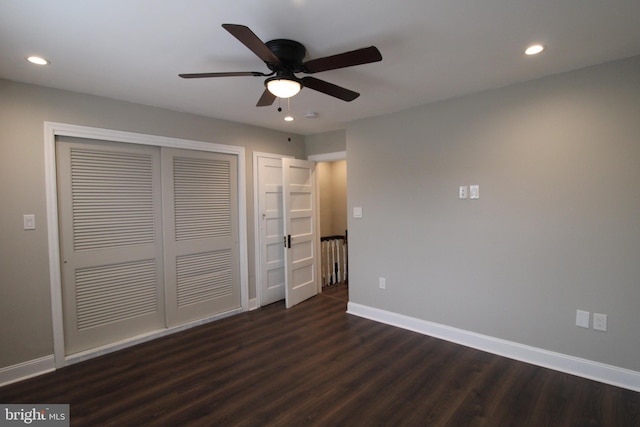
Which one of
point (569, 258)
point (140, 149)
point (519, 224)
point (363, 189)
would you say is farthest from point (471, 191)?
point (140, 149)

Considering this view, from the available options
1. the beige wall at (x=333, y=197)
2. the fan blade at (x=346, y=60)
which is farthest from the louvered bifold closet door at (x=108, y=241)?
the beige wall at (x=333, y=197)

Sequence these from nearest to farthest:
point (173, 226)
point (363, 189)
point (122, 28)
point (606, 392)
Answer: point (122, 28) → point (606, 392) → point (173, 226) → point (363, 189)

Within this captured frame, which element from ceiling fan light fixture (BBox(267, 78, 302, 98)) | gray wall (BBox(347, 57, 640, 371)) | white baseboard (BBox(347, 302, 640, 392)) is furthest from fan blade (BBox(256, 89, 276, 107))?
white baseboard (BBox(347, 302, 640, 392))

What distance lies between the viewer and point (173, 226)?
347 cm

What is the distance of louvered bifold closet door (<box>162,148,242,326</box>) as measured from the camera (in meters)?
3.46

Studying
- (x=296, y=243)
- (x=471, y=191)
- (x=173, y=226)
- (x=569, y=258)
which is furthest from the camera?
(x=296, y=243)

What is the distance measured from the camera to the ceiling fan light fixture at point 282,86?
1931 millimetres

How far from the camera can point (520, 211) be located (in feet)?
9.11

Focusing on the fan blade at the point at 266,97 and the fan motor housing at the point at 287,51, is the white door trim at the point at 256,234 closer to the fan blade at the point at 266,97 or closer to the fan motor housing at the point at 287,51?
the fan blade at the point at 266,97

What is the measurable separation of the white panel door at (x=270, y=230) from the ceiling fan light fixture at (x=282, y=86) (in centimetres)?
228

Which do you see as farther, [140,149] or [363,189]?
[363,189]

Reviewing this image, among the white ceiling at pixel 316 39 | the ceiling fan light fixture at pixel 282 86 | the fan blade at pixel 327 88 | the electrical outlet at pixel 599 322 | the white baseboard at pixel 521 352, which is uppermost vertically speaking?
the white ceiling at pixel 316 39

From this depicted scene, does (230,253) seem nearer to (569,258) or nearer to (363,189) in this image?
(363,189)

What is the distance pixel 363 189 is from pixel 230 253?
1.87 metres
